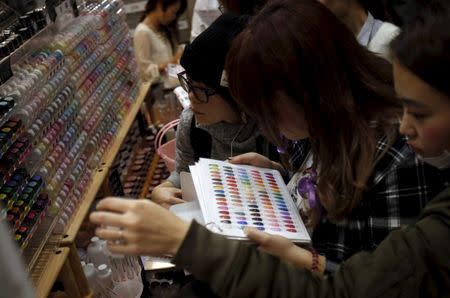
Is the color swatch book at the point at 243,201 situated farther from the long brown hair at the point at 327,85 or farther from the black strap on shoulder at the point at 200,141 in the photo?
the black strap on shoulder at the point at 200,141

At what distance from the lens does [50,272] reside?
6.37ft

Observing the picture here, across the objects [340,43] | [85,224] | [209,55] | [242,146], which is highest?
[340,43]

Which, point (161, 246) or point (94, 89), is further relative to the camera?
point (94, 89)

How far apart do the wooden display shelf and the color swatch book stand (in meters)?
0.87

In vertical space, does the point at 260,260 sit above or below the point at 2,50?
below

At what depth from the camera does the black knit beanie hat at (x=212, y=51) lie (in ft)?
5.83

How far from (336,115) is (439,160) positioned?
27 centimetres

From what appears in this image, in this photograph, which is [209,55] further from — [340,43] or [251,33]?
[340,43]

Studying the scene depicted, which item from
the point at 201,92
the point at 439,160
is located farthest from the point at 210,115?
the point at 439,160

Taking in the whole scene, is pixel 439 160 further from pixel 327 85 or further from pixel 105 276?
pixel 105 276

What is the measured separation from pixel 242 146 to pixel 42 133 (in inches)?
35.3

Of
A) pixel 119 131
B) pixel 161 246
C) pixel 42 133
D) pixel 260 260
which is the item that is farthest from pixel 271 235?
pixel 119 131

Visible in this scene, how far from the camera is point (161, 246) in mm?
1033

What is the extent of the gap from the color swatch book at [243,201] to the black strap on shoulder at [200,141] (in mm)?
438
